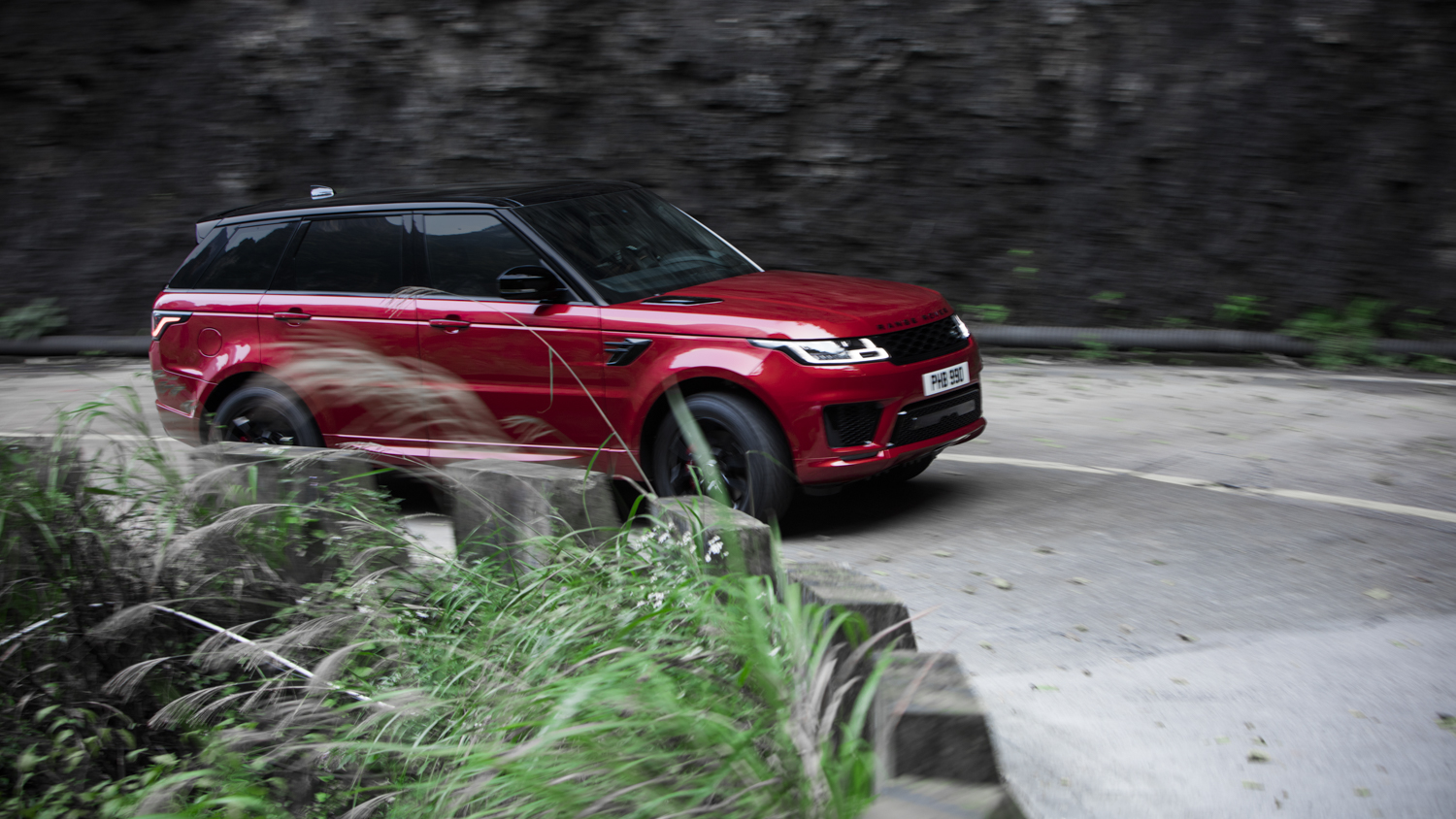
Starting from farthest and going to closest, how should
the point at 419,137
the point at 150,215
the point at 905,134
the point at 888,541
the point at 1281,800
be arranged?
the point at 150,215
the point at 419,137
the point at 905,134
the point at 888,541
the point at 1281,800

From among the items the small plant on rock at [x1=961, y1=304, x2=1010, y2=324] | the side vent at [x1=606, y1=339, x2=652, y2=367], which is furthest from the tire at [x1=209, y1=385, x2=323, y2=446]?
the small plant on rock at [x1=961, y1=304, x2=1010, y2=324]

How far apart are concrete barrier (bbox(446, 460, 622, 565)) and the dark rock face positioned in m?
8.66

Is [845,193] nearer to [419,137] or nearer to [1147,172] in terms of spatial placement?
[1147,172]

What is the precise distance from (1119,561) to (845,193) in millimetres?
7708

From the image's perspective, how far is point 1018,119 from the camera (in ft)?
39.6

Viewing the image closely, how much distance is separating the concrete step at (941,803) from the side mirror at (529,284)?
446cm

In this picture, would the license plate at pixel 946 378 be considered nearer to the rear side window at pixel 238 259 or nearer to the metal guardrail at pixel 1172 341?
the rear side window at pixel 238 259

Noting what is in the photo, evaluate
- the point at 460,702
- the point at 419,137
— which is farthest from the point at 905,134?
the point at 460,702

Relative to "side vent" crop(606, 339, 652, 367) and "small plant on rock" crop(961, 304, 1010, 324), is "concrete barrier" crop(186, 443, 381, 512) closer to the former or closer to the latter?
"side vent" crop(606, 339, 652, 367)

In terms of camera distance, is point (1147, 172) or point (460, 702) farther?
point (1147, 172)

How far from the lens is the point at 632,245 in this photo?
21.9 feet

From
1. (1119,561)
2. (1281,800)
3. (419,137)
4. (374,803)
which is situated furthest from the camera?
(419,137)

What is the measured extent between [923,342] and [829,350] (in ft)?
2.06

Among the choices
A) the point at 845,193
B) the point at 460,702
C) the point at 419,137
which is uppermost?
the point at 419,137
